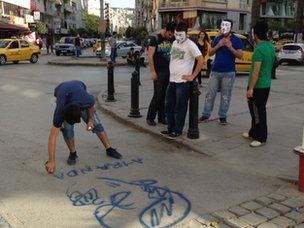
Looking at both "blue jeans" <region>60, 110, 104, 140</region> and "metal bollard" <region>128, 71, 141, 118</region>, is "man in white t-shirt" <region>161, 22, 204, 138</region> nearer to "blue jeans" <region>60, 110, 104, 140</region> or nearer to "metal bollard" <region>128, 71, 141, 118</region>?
"blue jeans" <region>60, 110, 104, 140</region>

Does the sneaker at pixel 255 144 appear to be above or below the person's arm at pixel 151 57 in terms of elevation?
below

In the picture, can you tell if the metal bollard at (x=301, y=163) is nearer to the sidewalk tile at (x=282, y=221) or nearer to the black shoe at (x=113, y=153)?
the sidewalk tile at (x=282, y=221)

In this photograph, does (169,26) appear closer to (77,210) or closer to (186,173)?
(186,173)

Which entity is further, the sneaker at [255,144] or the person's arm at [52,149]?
the sneaker at [255,144]

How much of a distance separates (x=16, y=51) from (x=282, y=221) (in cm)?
2525

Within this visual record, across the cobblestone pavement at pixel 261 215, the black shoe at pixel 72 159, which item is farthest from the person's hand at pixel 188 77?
the cobblestone pavement at pixel 261 215

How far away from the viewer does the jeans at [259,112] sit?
264 inches

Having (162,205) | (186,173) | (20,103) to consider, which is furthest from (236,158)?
(20,103)

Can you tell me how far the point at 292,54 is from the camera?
27078 millimetres

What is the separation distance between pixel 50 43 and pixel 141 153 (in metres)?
40.4

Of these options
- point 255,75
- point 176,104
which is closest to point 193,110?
point 176,104

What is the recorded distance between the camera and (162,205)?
4719 mm

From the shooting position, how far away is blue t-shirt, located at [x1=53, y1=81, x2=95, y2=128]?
5.37m

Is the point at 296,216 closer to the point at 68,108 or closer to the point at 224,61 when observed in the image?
the point at 68,108
